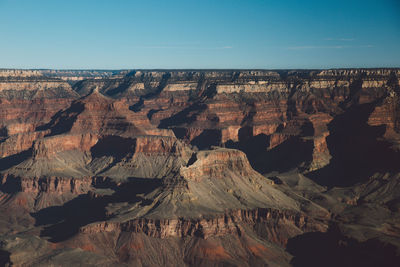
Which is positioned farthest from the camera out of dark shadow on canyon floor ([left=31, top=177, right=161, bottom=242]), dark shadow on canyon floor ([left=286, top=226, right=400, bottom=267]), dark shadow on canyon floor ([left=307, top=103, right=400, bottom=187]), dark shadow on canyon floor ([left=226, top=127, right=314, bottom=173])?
dark shadow on canyon floor ([left=226, top=127, right=314, bottom=173])

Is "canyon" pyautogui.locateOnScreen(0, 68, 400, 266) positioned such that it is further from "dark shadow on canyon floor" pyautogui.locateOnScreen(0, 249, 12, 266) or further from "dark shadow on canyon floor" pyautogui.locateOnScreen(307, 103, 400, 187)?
"dark shadow on canyon floor" pyautogui.locateOnScreen(307, 103, 400, 187)

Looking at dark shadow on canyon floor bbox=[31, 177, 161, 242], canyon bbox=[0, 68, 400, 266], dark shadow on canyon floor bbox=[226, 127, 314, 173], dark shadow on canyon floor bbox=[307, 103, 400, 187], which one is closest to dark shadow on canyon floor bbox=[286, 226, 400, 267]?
canyon bbox=[0, 68, 400, 266]

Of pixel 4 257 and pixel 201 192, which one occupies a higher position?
pixel 201 192

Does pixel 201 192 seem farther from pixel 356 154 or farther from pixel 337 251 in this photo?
pixel 356 154

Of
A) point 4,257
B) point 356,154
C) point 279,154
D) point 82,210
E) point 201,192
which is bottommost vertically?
point 82,210

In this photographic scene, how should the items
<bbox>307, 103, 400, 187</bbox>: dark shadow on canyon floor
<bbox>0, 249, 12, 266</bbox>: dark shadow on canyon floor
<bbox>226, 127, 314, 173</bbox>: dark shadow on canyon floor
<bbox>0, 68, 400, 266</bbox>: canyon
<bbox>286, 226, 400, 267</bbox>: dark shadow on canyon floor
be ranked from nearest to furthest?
<bbox>286, 226, 400, 267</bbox>: dark shadow on canyon floor, <bbox>0, 249, 12, 266</bbox>: dark shadow on canyon floor, <bbox>0, 68, 400, 266</bbox>: canyon, <bbox>307, 103, 400, 187</bbox>: dark shadow on canyon floor, <bbox>226, 127, 314, 173</bbox>: dark shadow on canyon floor

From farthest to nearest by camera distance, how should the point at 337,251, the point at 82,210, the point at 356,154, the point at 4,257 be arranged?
the point at 356,154
the point at 82,210
the point at 337,251
the point at 4,257

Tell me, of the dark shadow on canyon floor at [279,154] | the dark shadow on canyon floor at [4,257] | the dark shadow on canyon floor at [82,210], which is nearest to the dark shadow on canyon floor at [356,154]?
the dark shadow on canyon floor at [279,154]

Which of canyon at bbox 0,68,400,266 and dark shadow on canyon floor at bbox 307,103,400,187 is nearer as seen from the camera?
canyon at bbox 0,68,400,266

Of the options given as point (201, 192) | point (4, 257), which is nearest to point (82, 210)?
point (201, 192)
